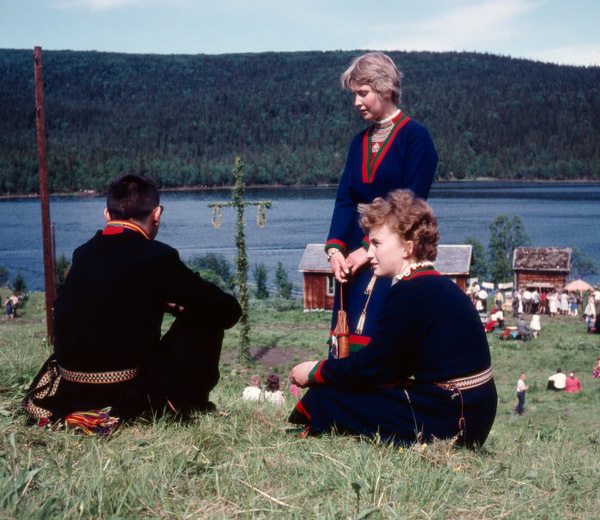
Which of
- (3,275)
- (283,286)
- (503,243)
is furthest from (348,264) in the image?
(3,275)

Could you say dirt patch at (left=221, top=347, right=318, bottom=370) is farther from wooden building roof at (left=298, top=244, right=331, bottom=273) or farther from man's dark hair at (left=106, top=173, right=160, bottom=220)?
man's dark hair at (left=106, top=173, right=160, bottom=220)

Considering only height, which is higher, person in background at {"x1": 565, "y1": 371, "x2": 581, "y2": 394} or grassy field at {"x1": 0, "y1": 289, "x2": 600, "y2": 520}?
grassy field at {"x1": 0, "y1": 289, "x2": 600, "y2": 520}

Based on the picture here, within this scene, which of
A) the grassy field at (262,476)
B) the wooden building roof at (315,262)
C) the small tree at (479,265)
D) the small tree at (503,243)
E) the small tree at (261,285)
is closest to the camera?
the grassy field at (262,476)

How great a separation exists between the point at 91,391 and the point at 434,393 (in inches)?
75.2

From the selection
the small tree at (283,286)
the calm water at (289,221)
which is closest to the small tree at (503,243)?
the calm water at (289,221)

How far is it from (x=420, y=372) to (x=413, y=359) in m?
0.08

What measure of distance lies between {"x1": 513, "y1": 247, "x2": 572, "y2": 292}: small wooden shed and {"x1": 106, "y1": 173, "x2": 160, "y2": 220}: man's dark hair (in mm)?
47555

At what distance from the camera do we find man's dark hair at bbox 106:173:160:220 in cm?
353

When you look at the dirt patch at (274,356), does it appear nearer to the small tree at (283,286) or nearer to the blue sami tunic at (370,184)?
the blue sami tunic at (370,184)

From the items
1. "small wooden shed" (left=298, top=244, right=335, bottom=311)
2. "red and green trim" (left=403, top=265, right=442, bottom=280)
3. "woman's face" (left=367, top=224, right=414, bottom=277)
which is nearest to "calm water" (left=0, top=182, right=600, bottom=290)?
"small wooden shed" (left=298, top=244, right=335, bottom=311)

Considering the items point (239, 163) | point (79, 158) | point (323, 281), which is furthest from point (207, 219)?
point (239, 163)

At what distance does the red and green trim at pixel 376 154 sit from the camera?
13.5 feet

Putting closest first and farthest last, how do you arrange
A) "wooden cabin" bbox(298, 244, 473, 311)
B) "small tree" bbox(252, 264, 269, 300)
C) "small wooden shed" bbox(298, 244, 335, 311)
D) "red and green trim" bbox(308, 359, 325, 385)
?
1. "red and green trim" bbox(308, 359, 325, 385)
2. "wooden cabin" bbox(298, 244, 473, 311)
3. "small wooden shed" bbox(298, 244, 335, 311)
4. "small tree" bbox(252, 264, 269, 300)

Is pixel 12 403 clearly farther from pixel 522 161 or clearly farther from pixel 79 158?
pixel 522 161
